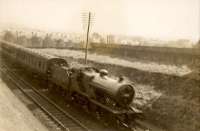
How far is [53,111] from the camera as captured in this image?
16609mm

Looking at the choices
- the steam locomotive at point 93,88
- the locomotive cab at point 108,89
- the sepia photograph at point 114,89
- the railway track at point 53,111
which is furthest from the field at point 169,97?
the railway track at point 53,111

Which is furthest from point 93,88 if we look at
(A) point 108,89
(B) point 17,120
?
(B) point 17,120

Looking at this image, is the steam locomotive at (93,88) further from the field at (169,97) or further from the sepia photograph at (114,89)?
the field at (169,97)

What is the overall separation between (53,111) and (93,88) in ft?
9.65

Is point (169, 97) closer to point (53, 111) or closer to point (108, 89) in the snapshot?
point (108, 89)

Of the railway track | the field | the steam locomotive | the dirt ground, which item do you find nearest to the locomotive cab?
the steam locomotive

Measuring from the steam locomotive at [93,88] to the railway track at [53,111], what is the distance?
3.54 ft

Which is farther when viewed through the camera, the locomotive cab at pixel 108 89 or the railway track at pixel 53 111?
the railway track at pixel 53 111

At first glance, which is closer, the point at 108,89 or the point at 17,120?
the point at 17,120

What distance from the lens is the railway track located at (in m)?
14.0

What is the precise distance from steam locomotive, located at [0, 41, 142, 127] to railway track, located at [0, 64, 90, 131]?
108 centimetres

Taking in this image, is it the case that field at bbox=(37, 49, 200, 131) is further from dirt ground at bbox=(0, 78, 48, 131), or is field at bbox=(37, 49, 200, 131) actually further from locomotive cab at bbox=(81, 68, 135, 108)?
dirt ground at bbox=(0, 78, 48, 131)

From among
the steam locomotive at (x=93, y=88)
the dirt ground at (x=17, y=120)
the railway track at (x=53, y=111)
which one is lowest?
the railway track at (x=53, y=111)

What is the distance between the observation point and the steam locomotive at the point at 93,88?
1375 centimetres
